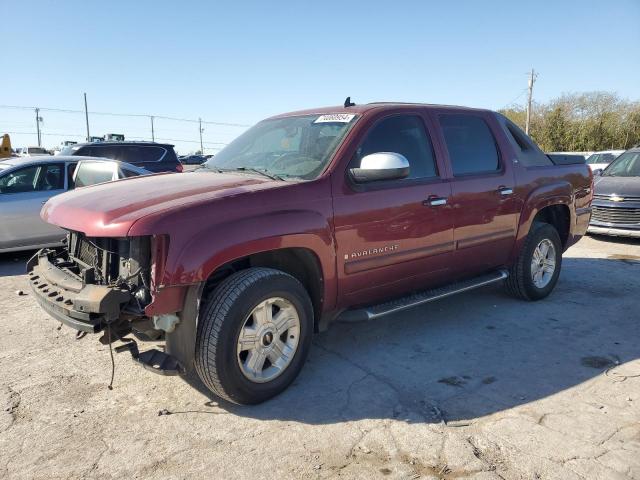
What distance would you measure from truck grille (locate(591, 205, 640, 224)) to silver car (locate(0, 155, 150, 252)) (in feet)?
26.1

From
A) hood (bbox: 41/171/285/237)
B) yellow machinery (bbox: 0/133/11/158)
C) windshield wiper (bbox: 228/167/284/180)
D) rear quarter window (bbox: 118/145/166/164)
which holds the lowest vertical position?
hood (bbox: 41/171/285/237)

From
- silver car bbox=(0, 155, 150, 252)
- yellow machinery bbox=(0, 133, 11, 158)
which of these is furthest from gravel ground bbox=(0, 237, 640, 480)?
yellow machinery bbox=(0, 133, 11, 158)

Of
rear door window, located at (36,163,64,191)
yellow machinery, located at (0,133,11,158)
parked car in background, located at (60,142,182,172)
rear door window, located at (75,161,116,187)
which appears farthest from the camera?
yellow machinery, located at (0,133,11,158)

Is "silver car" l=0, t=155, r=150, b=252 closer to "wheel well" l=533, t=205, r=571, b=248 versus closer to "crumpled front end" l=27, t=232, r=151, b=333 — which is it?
"crumpled front end" l=27, t=232, r=151, b=333

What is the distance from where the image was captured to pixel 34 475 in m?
2.57

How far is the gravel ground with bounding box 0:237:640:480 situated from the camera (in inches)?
104

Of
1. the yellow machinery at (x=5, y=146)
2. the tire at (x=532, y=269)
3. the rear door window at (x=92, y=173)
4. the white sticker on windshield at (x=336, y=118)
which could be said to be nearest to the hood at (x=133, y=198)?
the white sticker on windshield at (x=336, y=118)

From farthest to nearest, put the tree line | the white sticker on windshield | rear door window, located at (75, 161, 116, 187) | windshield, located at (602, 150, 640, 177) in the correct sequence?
the tree line, windshield, located at (602, 150, 640, 177), rear door window, located at (75, 161, 116, 187), the white sticker on windshield

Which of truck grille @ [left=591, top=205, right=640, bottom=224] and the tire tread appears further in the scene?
truck grille @ [left=591, top=205, right=640, bottom=224]

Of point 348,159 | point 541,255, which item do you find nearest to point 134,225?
point 348,159

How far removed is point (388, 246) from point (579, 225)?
3107 mm

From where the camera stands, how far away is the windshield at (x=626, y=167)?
31.7 feet

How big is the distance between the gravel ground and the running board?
1.25 ft

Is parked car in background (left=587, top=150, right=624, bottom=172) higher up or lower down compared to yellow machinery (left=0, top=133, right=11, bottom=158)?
lower down
